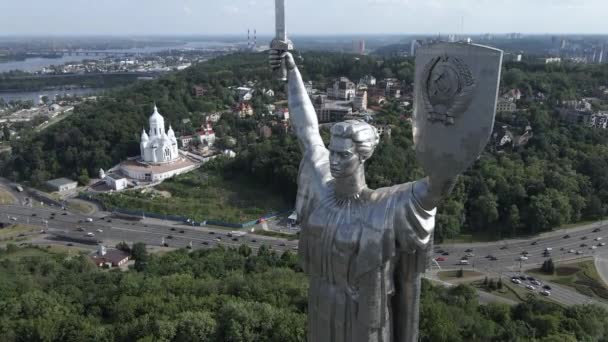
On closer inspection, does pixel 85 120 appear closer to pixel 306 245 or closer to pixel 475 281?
pixel 475 281

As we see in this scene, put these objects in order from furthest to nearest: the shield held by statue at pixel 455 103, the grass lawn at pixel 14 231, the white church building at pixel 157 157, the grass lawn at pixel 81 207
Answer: the white church building at pixel 157 157 → the grass lawn at pixel 81 207 → the grass lawn at pixel 14 231 → the shield held by statue at pixel 455 103

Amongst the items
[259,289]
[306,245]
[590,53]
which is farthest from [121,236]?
[590,53]

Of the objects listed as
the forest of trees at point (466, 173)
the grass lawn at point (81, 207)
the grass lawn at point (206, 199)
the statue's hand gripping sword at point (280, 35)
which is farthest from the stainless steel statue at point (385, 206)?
the grass lawn at point (81, 207)

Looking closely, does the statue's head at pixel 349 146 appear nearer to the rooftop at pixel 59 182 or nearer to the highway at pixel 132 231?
the highway at pixel 132 231

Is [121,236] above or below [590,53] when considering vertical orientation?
below

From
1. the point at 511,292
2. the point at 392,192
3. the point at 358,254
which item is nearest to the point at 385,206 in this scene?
the point at 392,192

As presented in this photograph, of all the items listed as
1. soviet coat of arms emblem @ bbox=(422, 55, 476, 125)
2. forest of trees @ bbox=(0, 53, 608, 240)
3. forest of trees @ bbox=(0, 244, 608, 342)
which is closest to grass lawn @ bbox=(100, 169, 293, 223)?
forest of trees @ bbox=(0, 53, 608, 240)

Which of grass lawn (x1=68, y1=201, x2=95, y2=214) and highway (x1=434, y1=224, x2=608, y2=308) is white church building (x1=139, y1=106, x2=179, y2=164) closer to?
grass lawn (x1=68, y1=201, x2=95, y2=214)
